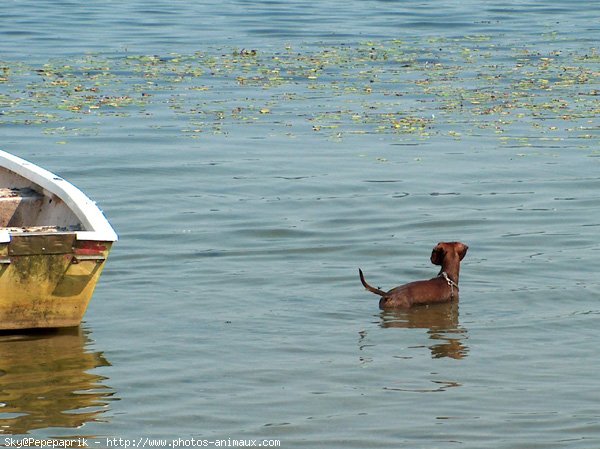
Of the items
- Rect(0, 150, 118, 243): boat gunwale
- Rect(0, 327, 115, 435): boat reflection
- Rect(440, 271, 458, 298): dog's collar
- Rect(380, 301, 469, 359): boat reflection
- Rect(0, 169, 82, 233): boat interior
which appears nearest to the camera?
Rect(0, 327, 115, 435): boat reflection

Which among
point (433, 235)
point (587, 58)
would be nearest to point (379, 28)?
point (587, 58)

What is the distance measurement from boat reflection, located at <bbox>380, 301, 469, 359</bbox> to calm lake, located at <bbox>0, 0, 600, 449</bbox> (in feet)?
0.07

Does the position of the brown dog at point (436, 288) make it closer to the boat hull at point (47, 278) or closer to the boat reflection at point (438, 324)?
the boat reflection at point (438, 324)

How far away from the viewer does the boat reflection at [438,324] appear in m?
9.99

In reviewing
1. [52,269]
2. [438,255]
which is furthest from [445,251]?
[52,269]

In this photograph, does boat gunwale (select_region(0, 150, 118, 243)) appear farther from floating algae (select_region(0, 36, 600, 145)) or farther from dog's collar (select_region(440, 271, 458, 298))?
floating algae (select_region(0, 36, 600, 145))

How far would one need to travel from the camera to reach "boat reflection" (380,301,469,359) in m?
Result: 9.99

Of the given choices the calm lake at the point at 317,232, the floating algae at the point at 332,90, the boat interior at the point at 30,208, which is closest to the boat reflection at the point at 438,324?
the calm lake at the point at 317,232

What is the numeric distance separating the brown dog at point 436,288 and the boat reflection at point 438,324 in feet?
0.20

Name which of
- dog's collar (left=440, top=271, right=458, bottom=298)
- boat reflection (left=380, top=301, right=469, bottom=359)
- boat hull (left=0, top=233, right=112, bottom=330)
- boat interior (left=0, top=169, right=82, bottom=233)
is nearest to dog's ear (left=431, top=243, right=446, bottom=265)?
dog's collar (left=440, top=271, right=458, bottom=298)

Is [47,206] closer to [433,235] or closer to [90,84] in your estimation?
[433,235]

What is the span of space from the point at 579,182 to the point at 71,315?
7.07 metres

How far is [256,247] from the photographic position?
1282 cm

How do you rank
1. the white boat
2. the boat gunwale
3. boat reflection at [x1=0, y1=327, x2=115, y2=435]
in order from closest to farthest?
boat reflection at [x1=0, y1=327, x2=115, y2=435]
the white boat
the boat gunwale
